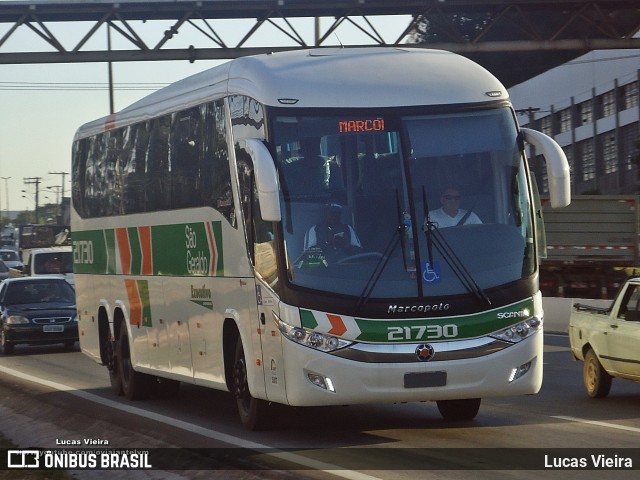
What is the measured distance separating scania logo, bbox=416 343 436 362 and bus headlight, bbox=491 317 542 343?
1.87ft

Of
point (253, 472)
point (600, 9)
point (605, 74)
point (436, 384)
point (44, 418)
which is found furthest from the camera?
point (605, 74)

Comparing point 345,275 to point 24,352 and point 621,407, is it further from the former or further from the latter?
point 24,352

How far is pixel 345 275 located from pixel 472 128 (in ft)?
5.94

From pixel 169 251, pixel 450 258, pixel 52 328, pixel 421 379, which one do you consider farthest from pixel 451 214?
pixel 52 328

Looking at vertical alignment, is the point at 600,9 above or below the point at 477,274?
above

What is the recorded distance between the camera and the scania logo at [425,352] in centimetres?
1181

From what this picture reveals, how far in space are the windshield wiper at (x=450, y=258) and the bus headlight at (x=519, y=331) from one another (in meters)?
0.29

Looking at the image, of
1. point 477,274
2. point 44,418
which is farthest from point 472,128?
point 44,418

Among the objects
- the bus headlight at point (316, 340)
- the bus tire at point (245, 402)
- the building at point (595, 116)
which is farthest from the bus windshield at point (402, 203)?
the building at point (595, 116)

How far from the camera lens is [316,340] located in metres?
11.8

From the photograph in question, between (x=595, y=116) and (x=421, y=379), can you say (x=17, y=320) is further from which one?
(x=595, y=116)

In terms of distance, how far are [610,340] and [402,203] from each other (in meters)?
4.92

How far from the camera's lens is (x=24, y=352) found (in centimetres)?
2906

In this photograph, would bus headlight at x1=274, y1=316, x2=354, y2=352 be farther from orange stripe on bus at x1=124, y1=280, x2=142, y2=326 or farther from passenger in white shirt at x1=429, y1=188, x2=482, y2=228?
orange stripe on bus at x1=124, y1=280, x2=142, y2=326
